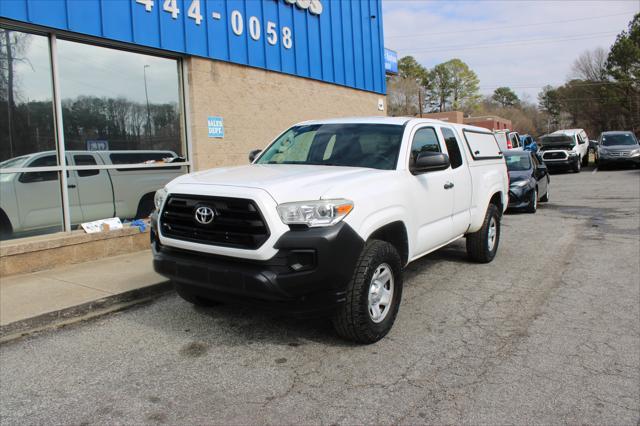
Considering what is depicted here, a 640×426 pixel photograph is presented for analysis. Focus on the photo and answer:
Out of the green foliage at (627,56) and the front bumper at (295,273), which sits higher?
the green foliage at (627,56)

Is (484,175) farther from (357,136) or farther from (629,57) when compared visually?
(629,57)

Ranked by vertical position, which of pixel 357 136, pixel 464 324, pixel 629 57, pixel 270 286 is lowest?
pixel 464 324

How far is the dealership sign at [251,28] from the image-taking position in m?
7.65

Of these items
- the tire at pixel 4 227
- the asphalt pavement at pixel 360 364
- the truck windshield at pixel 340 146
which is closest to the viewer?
the asphalt pavement at pixel 360 364

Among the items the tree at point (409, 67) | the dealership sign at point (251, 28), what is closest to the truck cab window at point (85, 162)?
the dealership sign at point (251, 28)

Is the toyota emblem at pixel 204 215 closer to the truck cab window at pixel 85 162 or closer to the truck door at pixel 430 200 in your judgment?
the truck door at pixel 430 200

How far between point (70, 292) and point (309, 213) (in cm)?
354

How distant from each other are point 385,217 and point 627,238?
21.6 feet

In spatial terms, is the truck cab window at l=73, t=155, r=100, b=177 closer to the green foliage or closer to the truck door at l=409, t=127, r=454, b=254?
the truck door at l=409, t=127, r=454, b=254

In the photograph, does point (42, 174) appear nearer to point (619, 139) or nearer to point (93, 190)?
point (93, 190)

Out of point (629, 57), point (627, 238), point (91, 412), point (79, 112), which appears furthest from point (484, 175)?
point (629, 57)

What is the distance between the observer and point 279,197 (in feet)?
12.7

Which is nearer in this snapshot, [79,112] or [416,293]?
[416,293]

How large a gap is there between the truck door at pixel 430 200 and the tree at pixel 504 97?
125667 millimetres
